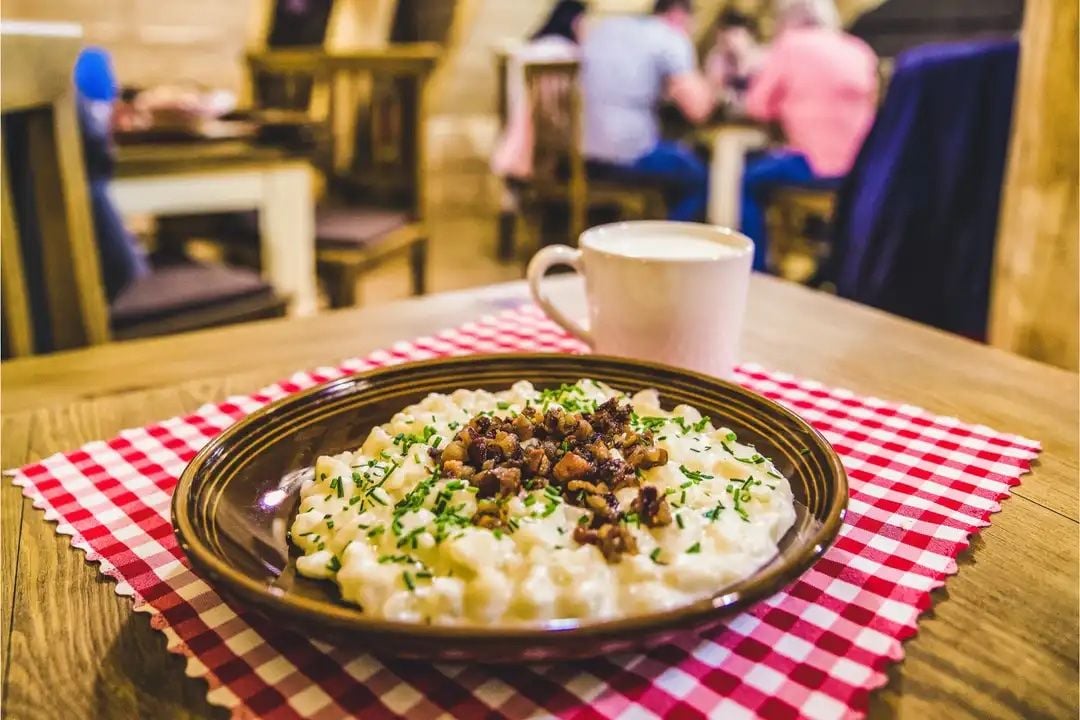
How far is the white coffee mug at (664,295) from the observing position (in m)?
0.84

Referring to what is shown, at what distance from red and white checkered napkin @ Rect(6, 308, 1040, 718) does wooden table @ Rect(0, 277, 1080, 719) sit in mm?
17

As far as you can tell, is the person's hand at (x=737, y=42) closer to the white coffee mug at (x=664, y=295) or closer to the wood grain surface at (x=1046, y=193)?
the wood grain surface at (x=1046, y=193)

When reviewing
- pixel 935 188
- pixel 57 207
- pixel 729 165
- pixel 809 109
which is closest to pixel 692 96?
pixel 729 165

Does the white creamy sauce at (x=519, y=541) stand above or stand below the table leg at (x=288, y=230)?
above

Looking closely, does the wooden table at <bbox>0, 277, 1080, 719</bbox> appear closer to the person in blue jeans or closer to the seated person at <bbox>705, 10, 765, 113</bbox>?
the person in blue jeans

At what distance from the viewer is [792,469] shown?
24.5 inches

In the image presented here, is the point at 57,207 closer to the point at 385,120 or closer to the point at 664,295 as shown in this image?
the point at 664,295

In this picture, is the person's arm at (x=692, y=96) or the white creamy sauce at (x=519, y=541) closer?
the white creamy sauce at (x=519, y=541)

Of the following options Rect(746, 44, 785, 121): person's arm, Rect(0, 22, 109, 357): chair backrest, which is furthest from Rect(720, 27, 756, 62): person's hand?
Rect(0, 22, 109, 357): chair backrest

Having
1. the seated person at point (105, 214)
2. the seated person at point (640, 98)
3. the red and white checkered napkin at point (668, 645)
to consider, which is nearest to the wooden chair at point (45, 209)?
the seated person at point (105, 214)

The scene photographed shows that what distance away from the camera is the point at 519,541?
52cm

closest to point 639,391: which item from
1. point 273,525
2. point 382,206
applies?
point 273,525

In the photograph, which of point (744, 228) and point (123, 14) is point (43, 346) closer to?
point (744, 228)

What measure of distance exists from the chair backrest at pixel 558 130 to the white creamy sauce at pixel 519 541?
3494 mm
